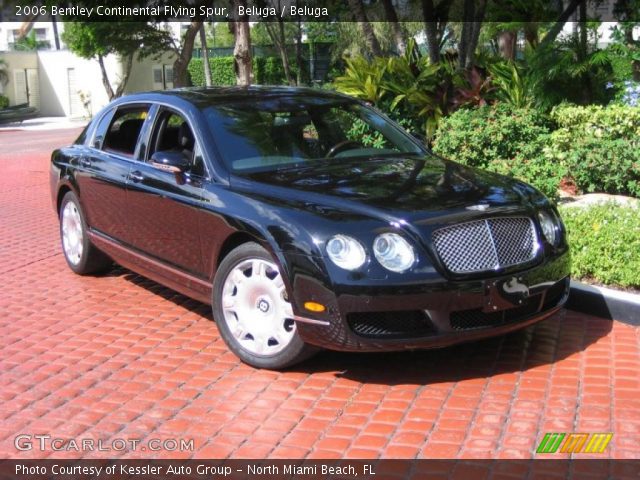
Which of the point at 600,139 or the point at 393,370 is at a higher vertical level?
the point at 600,139

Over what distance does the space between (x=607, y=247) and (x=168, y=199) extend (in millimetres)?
3115

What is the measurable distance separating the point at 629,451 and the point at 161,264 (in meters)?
3.33

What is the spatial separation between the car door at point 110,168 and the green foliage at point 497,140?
367cm

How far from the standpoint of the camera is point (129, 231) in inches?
242

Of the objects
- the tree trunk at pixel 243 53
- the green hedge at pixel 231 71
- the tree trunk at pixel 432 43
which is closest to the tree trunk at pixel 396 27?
the tree trunk at pixel 432 43

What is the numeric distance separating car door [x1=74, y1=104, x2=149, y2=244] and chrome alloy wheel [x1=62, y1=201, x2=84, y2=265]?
31 cm

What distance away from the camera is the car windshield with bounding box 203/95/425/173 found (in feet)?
17.7

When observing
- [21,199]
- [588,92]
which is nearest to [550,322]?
[588,92]

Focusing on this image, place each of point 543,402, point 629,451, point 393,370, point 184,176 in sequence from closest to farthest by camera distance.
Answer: point 629,451, point 543,402, point 393,370, point 184,176

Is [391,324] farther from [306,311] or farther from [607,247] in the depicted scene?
[607,247]

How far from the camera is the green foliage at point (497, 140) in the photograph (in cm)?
850

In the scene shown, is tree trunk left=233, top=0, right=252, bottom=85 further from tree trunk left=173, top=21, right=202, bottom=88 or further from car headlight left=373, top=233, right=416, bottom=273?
tree trunk left=173, top=21, right=202, bottom=88

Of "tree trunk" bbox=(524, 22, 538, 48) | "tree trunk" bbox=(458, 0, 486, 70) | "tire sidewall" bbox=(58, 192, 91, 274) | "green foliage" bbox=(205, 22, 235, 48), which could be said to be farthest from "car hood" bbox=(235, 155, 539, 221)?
"green foliage" bbox=(205, 22, 235, 48)

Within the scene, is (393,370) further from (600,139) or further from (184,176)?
(600,139)
